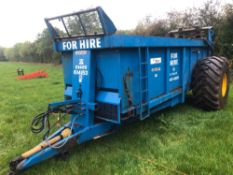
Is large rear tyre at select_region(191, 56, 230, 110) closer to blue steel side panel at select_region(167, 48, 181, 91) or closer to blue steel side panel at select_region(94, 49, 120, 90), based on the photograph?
blue steel side panel at select_region(167, 48, 181, 91)

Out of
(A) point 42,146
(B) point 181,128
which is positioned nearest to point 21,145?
(A) point 42,146

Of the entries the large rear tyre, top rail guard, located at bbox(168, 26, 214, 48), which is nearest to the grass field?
the large rear tyre

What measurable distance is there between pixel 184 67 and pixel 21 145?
3427mm

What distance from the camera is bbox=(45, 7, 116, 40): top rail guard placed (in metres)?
3.15

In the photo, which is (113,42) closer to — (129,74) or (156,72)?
(129,74)

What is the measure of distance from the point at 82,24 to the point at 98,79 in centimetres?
84

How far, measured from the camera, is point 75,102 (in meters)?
3.56

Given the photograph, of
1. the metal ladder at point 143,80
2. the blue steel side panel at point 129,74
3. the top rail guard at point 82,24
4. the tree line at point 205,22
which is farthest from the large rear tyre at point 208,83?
the tree line at point 205,22

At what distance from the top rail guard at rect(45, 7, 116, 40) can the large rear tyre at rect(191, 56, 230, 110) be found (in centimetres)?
263

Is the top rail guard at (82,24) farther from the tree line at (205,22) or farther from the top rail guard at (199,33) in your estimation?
the tree line at (205,22)

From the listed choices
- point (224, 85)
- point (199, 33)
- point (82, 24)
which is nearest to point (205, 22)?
point (199, 33)

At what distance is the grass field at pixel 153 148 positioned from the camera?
308cm

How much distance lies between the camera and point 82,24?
11.2 feet

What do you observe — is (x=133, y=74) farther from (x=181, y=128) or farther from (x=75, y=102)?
(x=181, y=128)
